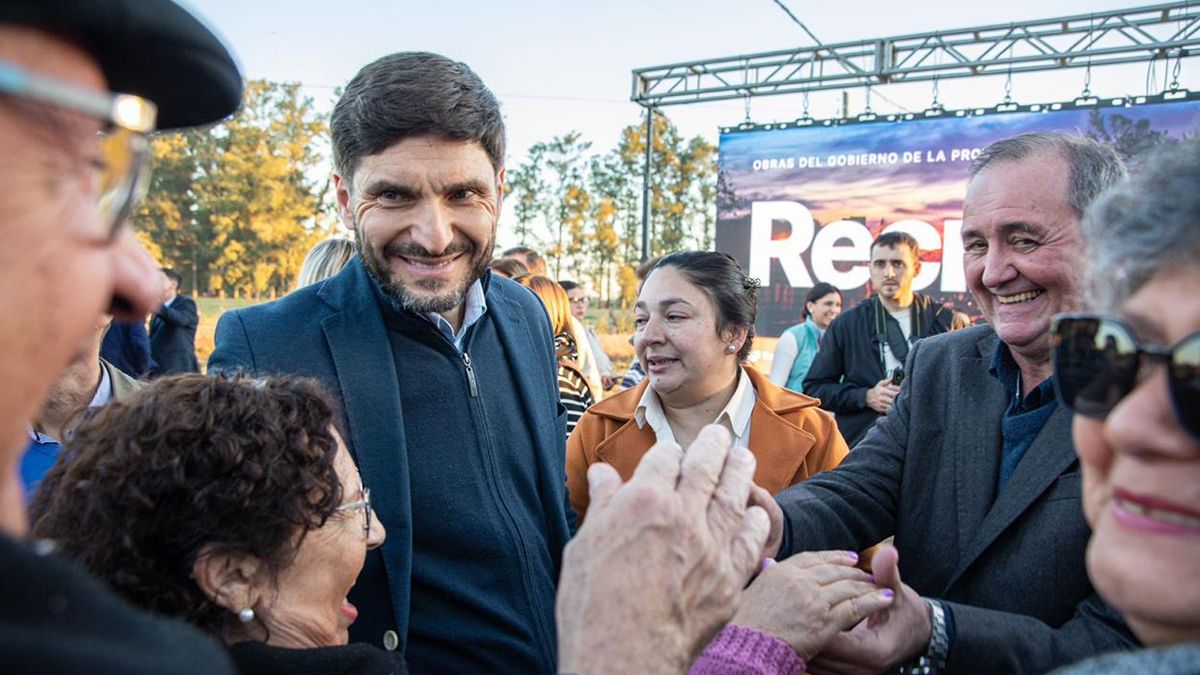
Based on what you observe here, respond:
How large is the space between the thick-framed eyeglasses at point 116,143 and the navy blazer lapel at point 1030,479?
190 centimetres

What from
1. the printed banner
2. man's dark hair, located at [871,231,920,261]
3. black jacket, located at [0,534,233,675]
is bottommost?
black jacket, located at [0,534,233,675]

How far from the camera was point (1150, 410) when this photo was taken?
1020mm

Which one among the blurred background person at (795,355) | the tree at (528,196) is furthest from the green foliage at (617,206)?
the blurred background person at (795,355)

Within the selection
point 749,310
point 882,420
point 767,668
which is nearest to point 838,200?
point 749,310

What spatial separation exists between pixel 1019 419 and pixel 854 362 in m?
3.17

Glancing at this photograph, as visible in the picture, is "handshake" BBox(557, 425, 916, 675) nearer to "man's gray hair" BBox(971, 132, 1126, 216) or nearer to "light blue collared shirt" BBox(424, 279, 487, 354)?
"light blue collared shirt" BBox(424, 279, 487, 354)

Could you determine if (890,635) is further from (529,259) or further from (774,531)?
(529,259)

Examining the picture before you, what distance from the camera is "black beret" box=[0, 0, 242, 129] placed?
0.75m

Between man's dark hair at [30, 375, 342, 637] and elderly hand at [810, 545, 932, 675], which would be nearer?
man's dark hair at [30, 375, 342, 637]

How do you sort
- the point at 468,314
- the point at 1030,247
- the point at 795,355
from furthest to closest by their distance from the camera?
the point at 795,355 → the point at 468,314 → the point at 1030,247

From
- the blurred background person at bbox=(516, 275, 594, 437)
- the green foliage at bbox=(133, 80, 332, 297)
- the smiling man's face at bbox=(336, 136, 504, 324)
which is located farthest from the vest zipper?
the green foliage at bbox=(133, 80, 332, 297)

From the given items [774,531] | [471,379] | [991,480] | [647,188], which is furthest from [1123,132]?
[471,379]

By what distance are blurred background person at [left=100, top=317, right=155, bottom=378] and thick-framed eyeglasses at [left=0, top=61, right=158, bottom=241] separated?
5353mm

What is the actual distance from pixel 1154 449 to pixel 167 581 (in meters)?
1.54
